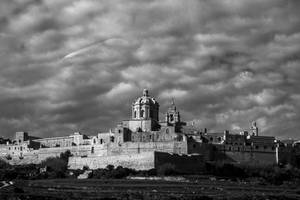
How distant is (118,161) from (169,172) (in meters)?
9.33

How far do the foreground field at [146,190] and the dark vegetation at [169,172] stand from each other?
5.31 m

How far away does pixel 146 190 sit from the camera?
63.5 metres

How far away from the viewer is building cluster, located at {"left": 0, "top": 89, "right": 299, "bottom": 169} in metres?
94.3

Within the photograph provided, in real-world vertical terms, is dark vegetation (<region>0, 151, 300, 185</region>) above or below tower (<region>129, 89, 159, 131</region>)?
below

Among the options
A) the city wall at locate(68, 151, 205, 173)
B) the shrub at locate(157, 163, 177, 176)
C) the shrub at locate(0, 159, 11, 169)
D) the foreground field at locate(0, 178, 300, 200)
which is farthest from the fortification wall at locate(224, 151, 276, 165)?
the shrub at locate(0, 159, 11, 169)

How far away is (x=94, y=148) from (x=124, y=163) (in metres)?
14.6

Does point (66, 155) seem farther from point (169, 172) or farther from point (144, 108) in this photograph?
point (169, 172)

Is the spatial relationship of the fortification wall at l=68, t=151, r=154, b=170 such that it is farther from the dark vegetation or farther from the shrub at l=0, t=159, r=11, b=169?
the shrub at l=0, t=159, r=11, b=169

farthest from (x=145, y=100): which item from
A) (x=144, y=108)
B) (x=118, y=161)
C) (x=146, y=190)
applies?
(x=146, y=190)

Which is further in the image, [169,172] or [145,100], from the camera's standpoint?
[145,100]

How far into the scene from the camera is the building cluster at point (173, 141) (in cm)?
9431

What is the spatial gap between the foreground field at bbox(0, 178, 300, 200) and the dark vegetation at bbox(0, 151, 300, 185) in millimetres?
5315

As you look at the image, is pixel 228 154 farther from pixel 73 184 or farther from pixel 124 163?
pixel 73 184

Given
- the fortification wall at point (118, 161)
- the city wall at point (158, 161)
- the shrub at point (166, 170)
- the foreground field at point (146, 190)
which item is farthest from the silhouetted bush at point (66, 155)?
the foreground field at point (146, 190)
